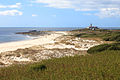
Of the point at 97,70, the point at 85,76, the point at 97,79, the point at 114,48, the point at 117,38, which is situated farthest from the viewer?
the point at 117,38

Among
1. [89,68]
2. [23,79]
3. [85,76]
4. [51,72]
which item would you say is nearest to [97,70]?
[89,68]

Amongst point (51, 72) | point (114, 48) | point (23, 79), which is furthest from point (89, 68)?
point (114, 48)

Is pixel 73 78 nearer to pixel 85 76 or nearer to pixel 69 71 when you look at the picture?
pixel 85 76

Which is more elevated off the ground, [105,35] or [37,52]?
[105,35]

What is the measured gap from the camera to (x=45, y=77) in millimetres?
10484

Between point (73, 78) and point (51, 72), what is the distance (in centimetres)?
207

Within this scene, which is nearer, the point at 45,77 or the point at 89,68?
the point at 45,77

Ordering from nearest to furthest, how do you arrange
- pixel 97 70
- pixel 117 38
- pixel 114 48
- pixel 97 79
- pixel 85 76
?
1. pixel 97 79
2. pixel 85 76
3. pixel 97 70
4. pixel 114 48
5. pixel 117 38

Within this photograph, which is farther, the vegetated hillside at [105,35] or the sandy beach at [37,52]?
the vegetated hillside at [105,35]

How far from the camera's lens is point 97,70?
11.0 metres

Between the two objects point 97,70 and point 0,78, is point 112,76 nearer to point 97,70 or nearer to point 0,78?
point 97,70

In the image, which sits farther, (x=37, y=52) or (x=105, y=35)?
(x=105, y=35)

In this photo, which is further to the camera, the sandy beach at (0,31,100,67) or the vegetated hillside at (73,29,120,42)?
the vegetated hillside at (73,29,120,42)

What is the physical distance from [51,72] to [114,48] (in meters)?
12.0
